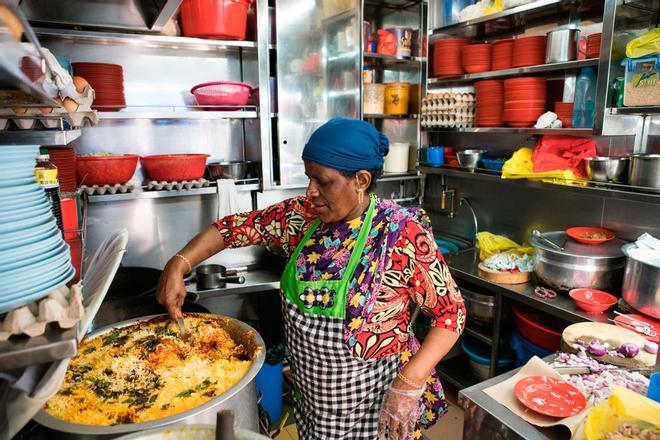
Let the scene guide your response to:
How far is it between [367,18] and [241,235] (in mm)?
2889

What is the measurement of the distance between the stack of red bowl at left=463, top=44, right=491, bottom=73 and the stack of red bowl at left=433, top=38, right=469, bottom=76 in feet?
0.29

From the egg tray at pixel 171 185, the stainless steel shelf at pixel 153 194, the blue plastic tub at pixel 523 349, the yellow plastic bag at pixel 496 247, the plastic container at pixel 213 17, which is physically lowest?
the blue plastic tub at pixel 523 349

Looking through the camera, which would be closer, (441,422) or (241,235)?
(241,235)

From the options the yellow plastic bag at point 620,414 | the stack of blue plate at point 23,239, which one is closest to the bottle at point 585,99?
the yellow plastic bag at point 620,414

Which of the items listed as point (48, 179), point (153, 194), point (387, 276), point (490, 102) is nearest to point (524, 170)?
point (490, 102)

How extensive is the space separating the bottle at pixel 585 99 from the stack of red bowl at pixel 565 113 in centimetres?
4

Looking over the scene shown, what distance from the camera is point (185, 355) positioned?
1.47 meters

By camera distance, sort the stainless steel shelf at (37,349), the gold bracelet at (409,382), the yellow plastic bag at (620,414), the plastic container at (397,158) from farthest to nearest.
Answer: the plastic container at (397,158) → the gold bracelet at (409,382) → the yellow plastic bag at (620,414) → the stainless steel shelf at (37,349)

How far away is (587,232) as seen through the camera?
295 cm

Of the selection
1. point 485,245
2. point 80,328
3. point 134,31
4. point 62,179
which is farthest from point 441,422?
point 134,31

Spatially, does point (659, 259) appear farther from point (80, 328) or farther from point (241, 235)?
point (80, 328)

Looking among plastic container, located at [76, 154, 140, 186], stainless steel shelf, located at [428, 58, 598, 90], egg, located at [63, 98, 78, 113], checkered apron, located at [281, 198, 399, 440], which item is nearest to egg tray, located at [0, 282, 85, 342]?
egg, located at [63, 98, 78, 113]

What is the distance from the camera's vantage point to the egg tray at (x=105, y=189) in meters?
2.69

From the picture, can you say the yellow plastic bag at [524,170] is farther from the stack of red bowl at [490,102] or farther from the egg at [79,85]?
the egg at [79,85]
